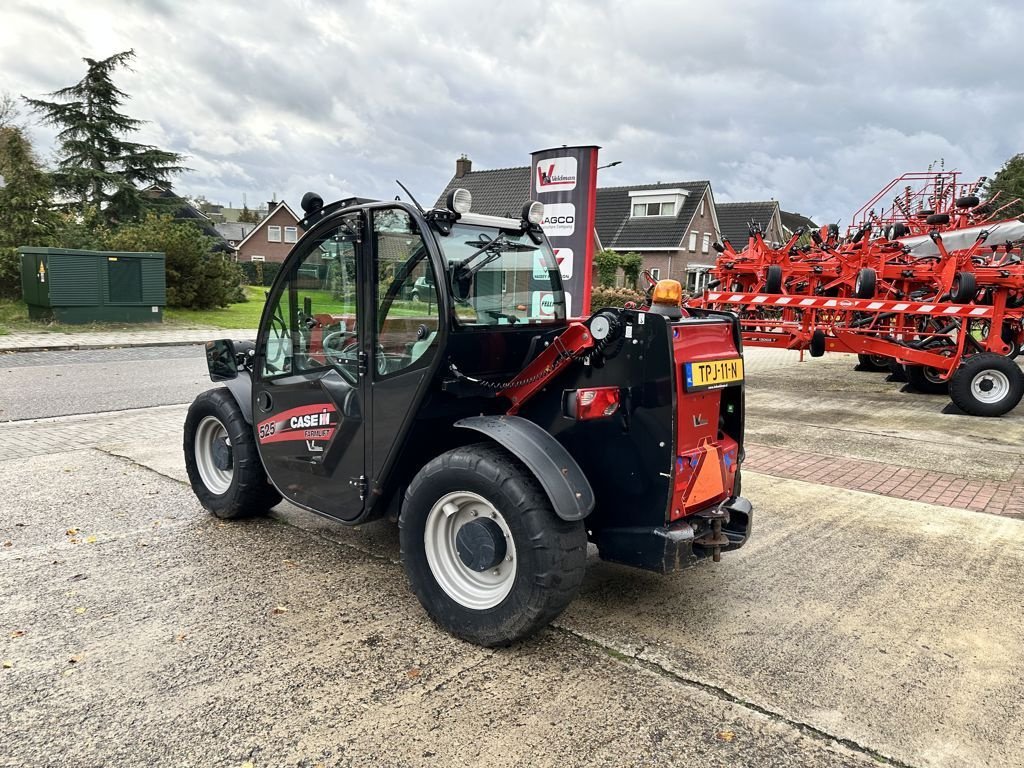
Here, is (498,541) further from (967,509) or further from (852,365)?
(852,365)

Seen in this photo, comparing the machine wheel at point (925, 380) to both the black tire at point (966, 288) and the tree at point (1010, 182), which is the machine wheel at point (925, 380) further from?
the tree at point (1010, 182)

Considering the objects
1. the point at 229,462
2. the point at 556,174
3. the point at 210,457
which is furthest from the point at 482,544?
the point at 556,174

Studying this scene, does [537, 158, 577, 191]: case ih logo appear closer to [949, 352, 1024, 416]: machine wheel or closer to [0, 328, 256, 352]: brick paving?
[949, 352, 1024, 416]: machine wheel

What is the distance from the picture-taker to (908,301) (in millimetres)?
10766

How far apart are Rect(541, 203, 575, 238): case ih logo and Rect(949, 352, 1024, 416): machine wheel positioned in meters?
5.55

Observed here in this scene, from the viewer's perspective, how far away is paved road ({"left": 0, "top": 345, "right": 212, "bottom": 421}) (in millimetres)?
8789

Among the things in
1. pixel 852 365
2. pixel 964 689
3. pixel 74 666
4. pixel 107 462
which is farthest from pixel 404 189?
pixel 852 365

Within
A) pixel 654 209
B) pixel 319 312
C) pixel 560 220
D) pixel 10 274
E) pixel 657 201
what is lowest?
pixel 319 312

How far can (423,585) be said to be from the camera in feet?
11.0

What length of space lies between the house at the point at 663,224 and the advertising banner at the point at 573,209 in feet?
94.7

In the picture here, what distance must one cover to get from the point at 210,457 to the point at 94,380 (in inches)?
287

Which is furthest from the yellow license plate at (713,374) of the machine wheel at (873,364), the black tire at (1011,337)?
the machine wheel at (873,364)

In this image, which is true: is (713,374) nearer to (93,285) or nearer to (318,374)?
(318,374)

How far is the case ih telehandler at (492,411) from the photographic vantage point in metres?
3.07
